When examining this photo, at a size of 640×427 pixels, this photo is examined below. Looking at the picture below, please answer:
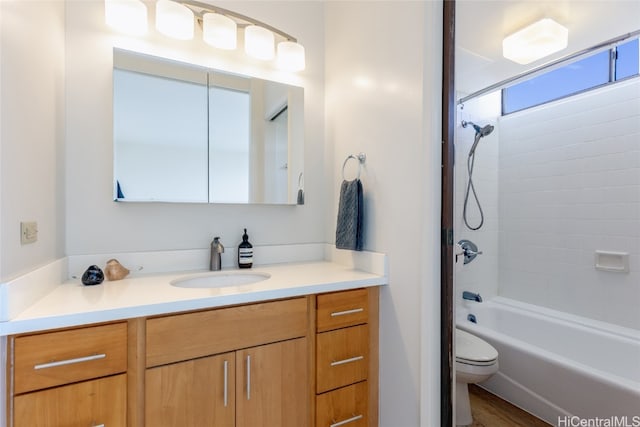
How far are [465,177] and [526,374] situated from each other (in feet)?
2.77

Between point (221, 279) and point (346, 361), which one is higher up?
point (221, 279)

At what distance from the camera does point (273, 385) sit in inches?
48.9

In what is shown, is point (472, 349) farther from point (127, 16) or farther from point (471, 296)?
point (127, 16)

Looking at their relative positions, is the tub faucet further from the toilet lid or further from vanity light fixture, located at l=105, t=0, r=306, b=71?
vanity light fixture, located at l=105, t=0, r=306, b=71

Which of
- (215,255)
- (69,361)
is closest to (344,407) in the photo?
(215,255)

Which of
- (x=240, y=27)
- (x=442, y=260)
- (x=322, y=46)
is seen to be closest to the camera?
(x=442, y=260)

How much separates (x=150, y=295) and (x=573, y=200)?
70.2 inches

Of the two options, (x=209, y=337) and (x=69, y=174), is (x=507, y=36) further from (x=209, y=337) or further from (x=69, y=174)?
(x=69, y=174)

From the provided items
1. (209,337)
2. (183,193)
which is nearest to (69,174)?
(183,193)

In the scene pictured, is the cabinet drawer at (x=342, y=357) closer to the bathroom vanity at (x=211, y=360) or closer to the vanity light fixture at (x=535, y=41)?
the bathroom vanity at (x=211, y=360)

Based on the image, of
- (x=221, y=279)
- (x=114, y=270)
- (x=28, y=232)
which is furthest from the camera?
(x=221, y=279)

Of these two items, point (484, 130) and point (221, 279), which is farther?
point (221, 279)

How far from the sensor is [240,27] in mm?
1730

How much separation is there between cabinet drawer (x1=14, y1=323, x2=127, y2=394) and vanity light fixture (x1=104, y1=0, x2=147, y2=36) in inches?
53.1
